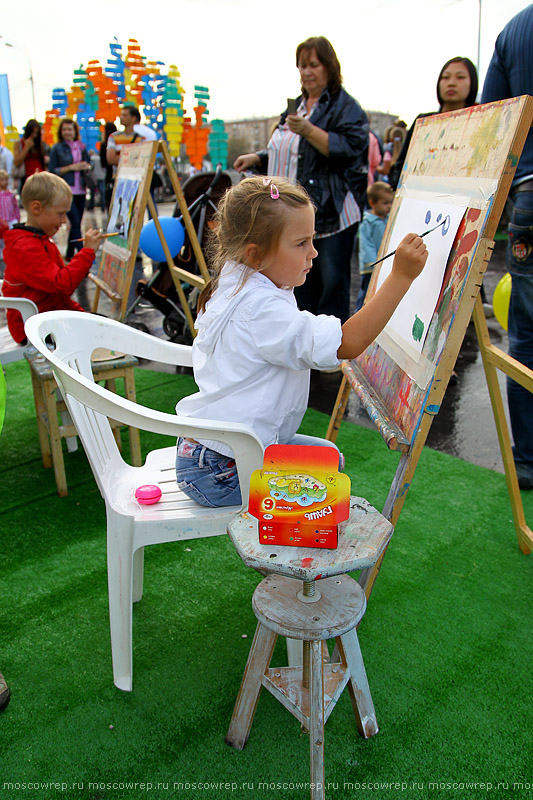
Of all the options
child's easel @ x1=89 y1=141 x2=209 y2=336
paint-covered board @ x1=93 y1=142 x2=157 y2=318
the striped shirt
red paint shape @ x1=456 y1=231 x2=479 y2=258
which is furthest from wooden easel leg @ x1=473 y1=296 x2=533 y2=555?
paint-covered board @ x1=93 y1=142 x2=157 y2=318

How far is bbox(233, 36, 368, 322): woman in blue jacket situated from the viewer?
3.10m

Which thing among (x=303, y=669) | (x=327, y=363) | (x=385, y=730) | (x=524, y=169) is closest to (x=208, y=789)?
(x=303, y=669)

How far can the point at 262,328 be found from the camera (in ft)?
4.27

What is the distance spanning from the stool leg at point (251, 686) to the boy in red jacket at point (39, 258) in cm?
181

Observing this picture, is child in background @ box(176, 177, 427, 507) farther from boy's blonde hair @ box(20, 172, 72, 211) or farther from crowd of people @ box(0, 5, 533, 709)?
boy's blonde hair @ box(20, 172, 72, 211)

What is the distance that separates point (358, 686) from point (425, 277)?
3.19 feet

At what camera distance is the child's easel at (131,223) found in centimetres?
311

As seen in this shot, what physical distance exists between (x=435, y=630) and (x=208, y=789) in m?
0.75

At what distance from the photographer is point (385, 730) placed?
4.58 feet

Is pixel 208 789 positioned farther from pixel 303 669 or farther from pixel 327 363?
pixel 327 363

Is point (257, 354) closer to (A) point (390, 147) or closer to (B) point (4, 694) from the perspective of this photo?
(B) point (4, 694)

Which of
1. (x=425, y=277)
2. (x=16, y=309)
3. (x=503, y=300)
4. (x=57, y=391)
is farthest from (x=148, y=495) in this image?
(x=503, y=300)

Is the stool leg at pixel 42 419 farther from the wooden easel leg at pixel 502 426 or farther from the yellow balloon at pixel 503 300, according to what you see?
the yellow balloon at pixel 503 300

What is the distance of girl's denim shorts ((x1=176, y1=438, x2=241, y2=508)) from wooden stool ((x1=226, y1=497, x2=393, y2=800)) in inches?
8.9
